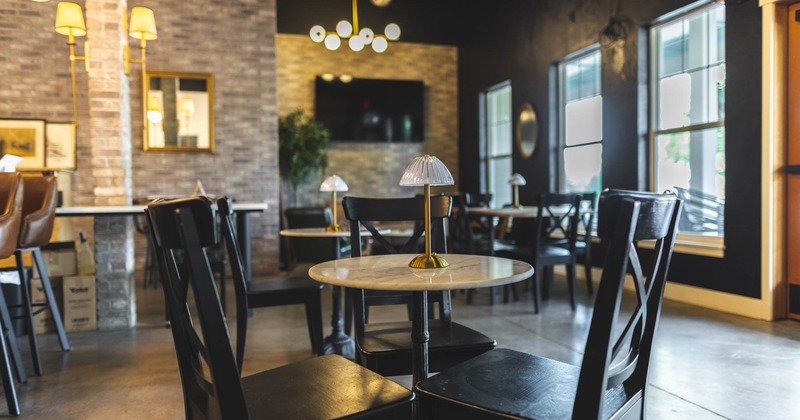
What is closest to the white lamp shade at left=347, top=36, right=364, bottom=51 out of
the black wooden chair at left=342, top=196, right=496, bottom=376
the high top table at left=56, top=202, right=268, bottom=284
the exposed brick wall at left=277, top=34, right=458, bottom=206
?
the high top table at left=56, top=202, right=268, bottom=284

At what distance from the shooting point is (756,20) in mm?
4184

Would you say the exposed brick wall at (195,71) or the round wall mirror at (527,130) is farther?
the round wall mirror at (527,130)

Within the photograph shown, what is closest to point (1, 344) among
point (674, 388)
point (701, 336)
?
point (674, 388)

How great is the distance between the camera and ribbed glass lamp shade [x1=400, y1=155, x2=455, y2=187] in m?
1.89

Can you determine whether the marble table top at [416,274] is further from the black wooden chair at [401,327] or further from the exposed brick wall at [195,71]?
the exposed brick wall at [195,71]

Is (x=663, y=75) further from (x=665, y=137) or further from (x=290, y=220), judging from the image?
(x=290, y=220)

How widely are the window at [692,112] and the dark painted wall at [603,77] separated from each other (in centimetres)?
14

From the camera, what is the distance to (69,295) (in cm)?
416

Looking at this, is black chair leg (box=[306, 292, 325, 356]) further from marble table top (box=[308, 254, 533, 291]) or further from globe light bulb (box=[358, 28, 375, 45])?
globe light bulb (box=[358, 28, 375, 45])

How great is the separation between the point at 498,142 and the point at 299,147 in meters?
2.96

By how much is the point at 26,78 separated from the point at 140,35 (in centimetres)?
326

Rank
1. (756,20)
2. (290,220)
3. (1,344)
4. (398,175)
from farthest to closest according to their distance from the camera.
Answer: (398,175) → (290,220) → (756,20) → (1,344)

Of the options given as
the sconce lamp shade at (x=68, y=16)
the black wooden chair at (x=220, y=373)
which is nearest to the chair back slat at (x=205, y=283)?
the black wooden chair at (x=220, y=373)

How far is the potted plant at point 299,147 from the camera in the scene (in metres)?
7.98
